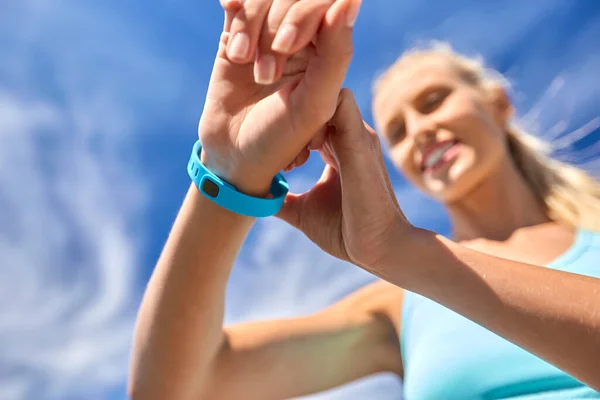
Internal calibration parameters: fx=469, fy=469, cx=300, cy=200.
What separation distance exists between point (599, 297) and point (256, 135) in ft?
2.19

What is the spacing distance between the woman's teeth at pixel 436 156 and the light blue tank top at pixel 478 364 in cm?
58

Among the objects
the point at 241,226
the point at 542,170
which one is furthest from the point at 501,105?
the point at 241,226

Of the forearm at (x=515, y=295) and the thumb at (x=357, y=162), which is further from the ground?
the thumb at (x=357, y=162)

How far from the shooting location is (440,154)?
194 centimetres

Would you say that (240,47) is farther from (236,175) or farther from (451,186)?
(451,186)

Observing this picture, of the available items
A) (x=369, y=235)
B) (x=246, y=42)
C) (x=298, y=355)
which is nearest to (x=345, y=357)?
(x=298, y=355)

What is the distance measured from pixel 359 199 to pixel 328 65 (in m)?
0.25

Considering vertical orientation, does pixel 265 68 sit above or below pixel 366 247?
above

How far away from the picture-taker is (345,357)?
5.68 ft

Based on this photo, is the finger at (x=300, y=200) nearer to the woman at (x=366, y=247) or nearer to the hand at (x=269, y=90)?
the woman at (x=366, y=247)

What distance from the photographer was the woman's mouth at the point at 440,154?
75.4 inches

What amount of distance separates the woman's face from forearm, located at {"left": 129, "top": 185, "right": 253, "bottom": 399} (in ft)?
3.55

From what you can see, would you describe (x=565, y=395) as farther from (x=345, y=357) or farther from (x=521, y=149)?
(x=521, y=149)

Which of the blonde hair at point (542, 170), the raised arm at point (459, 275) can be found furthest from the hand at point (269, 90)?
the blonde hair at point (542, 170)
